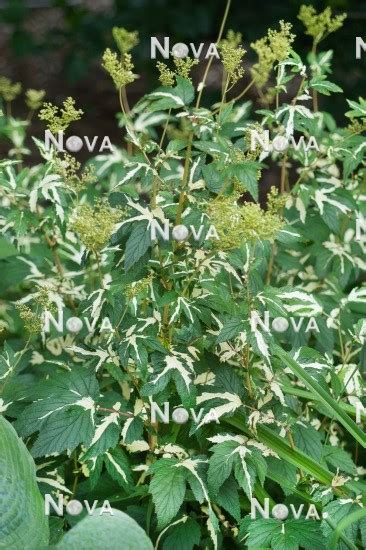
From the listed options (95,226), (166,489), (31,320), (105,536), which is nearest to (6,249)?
(31,320)

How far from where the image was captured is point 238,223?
175 centimetres

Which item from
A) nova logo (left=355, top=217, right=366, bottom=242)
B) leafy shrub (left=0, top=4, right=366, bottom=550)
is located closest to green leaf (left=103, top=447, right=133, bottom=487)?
leafy shrub (left=0, top=4, right=366, bottom=550)

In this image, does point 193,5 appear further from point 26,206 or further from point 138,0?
point 26,206

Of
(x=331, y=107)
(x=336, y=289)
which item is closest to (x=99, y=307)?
(x=336, y=289)

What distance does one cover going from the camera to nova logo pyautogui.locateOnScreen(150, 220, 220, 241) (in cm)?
181

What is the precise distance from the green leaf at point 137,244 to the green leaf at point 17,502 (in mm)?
411

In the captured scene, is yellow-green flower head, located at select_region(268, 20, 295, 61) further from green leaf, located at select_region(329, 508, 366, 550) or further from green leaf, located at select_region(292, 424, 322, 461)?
green leaf, located at select_region(329, 508, 366, 550)

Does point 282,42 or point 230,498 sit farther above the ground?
point 282,42

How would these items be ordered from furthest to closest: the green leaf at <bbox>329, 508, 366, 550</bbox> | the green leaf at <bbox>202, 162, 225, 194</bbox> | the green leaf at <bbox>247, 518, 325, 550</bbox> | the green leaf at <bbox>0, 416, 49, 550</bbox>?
1. the green leaf at <bbox>202, 162, 225, 194</bbox>
2. the green leaf at <bbox>247, 518, 325, 550</bbox>
3. the green leaf at <bbox>329, 508, 366, 550</bbox>
4. the green leaf at <bbox>0, 416, 49, 550</bbox>

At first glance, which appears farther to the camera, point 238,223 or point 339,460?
point 339,460

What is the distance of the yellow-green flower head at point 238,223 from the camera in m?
1.70

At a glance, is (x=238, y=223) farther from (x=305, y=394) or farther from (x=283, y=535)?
(x=283, y=535)

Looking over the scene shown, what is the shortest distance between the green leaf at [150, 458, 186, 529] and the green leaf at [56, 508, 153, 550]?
49 cm

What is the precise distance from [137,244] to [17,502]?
0.57 m
